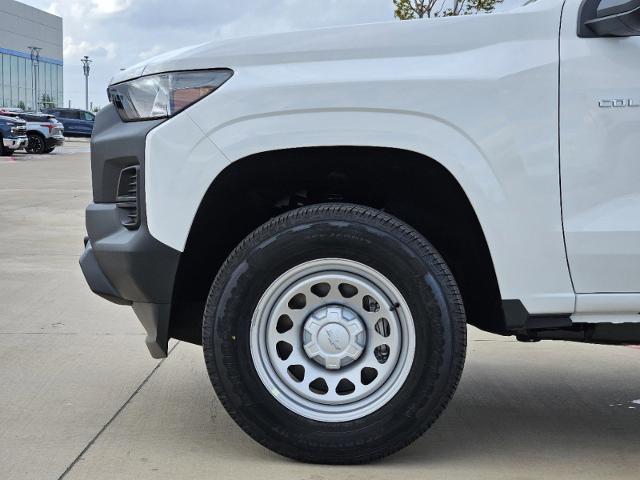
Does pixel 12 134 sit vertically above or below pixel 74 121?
above

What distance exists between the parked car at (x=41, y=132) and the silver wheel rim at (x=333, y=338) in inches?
1251

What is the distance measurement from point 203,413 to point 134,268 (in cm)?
103

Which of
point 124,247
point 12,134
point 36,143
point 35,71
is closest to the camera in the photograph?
point 124,247

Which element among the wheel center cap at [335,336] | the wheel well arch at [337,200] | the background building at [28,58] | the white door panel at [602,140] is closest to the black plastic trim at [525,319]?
the wheel well arch at [337,200]

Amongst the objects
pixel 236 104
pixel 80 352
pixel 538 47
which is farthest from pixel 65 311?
pixel 538 47

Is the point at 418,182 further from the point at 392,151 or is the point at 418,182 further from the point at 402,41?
the point at 402,41

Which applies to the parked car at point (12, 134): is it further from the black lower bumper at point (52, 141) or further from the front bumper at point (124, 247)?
the front bumper at point (124, 247)

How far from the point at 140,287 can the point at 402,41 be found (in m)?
1.31

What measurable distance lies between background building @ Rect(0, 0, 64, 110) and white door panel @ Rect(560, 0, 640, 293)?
8516 cm

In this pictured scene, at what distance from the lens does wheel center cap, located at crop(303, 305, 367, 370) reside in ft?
11.7

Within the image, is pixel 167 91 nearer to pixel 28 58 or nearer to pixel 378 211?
pixel 378 211

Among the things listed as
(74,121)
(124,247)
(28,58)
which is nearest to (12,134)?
(74,121)

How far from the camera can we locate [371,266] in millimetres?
3498

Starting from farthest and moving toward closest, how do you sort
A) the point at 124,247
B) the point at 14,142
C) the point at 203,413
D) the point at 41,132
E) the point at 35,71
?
the point at 35,71
the point at 41,132
the point at 14,142
the point at 203,413
the point at 124,247
